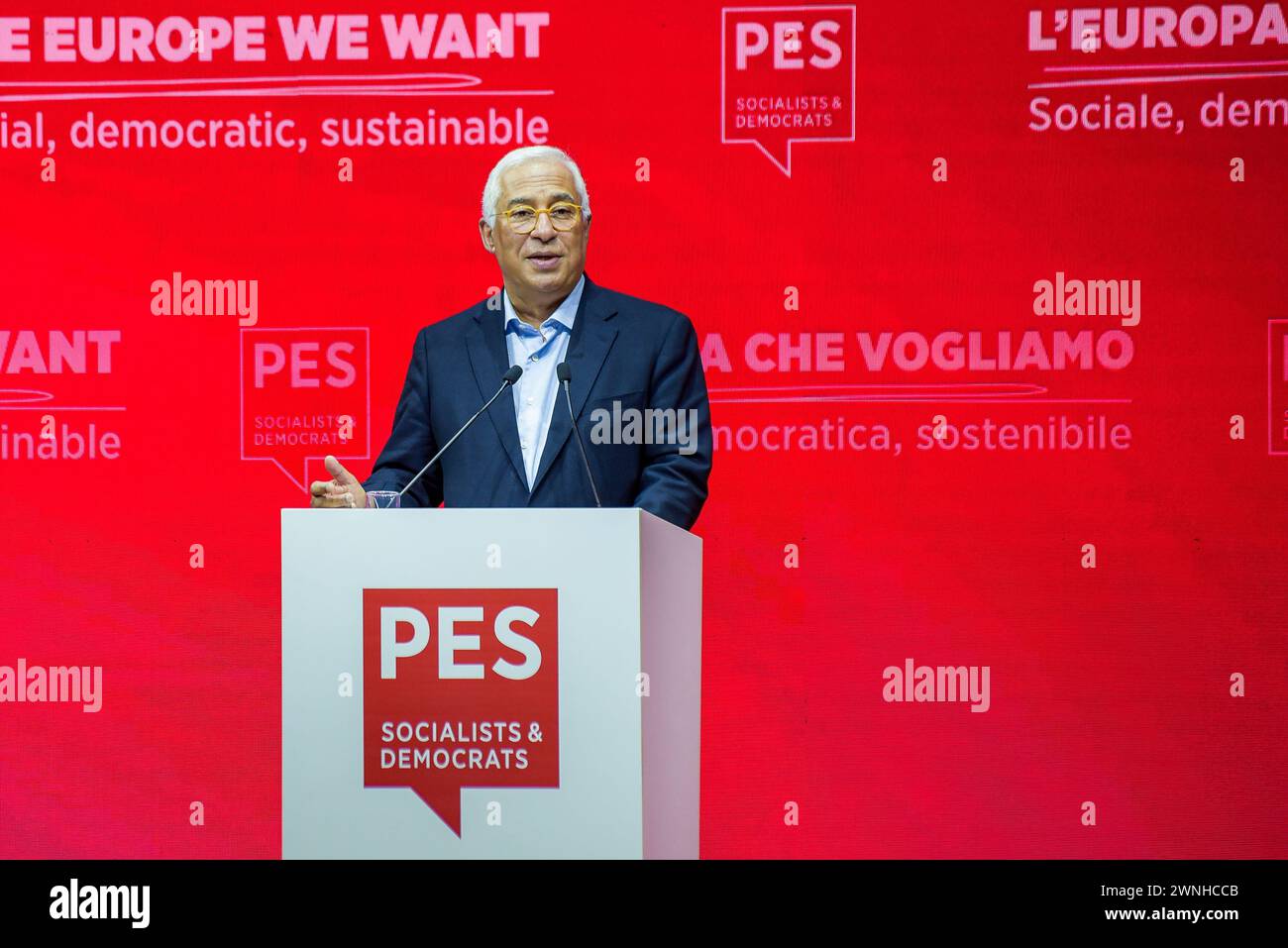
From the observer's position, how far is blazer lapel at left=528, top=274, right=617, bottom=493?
2.58 meters

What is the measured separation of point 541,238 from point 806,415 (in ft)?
3.86

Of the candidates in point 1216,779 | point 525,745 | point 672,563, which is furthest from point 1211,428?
point 525,745

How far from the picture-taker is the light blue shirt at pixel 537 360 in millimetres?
2707

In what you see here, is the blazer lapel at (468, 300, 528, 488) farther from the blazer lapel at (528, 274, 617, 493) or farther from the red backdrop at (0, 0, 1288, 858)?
the red backdrop at (0, 0, 1288, 858)

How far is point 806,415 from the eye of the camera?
3.65 meters

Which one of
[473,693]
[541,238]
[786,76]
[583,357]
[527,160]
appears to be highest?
[786,76]

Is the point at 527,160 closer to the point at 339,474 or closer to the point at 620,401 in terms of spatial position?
the point at 620,401

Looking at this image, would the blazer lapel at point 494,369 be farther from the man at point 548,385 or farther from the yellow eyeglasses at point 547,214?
the yellow eyeglasses at point 547,214

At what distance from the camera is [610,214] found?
12.1ft

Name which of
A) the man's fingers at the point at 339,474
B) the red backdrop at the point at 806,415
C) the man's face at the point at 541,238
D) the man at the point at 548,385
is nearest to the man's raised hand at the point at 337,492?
the man's fingers at the point at 339,474

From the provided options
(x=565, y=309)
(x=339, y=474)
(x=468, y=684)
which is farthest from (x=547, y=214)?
(x=468, y=684)

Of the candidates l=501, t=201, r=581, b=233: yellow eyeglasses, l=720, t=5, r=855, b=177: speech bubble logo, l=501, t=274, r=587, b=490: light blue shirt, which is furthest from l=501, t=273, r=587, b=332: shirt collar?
l=720, t=5, r=855, b=177: speech bubble logo
